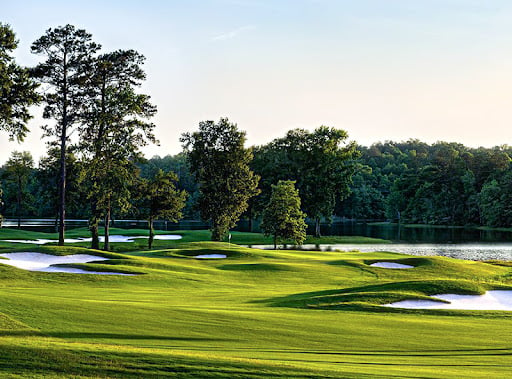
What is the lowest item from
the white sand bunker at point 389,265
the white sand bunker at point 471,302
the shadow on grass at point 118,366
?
the white sand bunker at point 471,302

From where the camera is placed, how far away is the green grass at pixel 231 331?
11.3 meters

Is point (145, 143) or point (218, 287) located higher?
point (145, 143)

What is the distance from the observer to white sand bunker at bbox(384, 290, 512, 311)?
2361 cm

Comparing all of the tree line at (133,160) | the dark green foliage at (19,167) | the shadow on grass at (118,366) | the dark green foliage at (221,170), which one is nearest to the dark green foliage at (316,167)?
the tree line at (133,160)

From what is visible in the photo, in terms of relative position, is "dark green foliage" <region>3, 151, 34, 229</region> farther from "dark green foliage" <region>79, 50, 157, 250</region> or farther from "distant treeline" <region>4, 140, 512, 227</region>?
"dark green foliage" <region>79, 50, 157, 250</region>

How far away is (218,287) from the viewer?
2742 centimetres

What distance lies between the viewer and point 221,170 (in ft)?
219

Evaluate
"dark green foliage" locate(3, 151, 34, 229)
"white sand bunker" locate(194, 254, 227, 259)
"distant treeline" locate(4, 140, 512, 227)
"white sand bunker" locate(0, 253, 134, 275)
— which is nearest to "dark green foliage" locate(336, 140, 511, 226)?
"distant treeline" locate(4, 140, 512, 227)

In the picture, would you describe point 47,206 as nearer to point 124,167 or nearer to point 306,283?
point 124,167

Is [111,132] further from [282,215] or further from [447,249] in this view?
[447,249]

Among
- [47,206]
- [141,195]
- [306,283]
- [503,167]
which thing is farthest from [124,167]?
[503,167]

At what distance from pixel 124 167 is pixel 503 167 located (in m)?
123

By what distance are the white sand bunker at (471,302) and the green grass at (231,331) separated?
493 mm

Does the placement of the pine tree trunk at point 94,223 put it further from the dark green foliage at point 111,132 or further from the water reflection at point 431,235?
the water reflection at point 431,235
